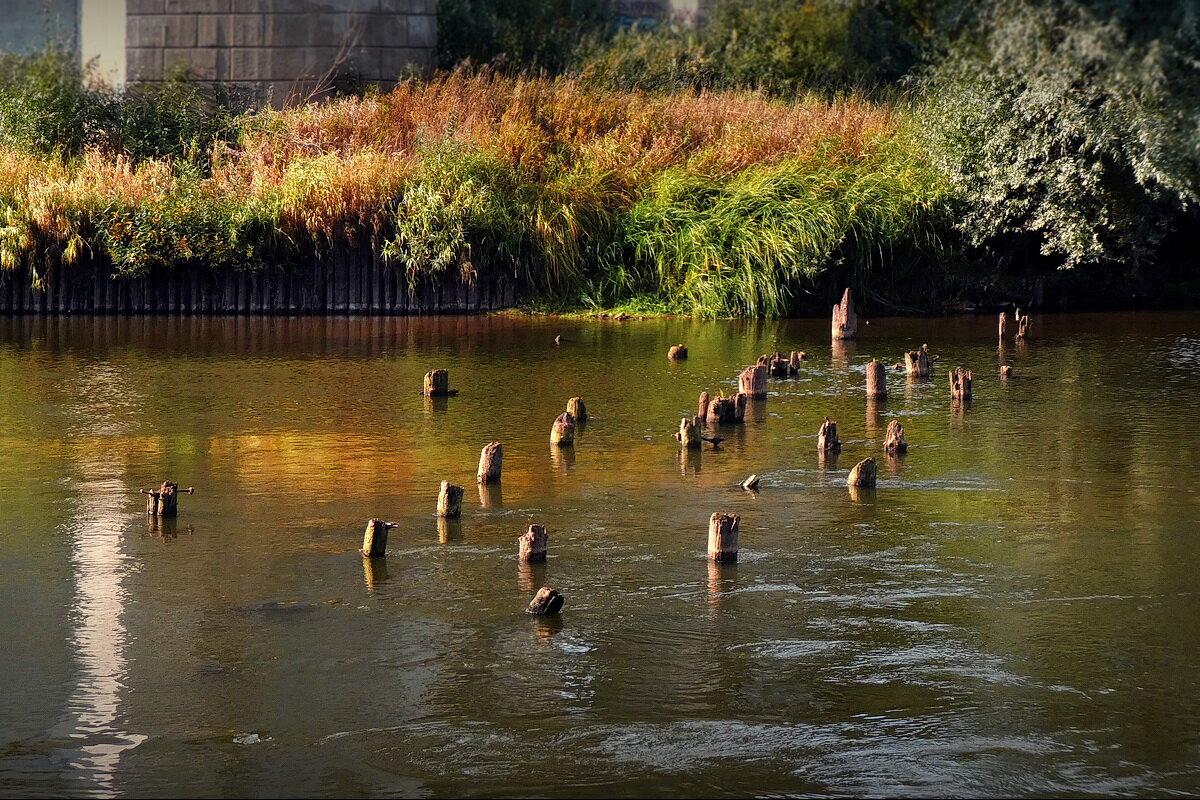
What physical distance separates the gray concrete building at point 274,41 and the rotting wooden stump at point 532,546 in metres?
18.8

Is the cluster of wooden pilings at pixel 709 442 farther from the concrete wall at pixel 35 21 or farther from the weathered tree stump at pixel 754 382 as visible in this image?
the concrete wall at pixel 35 21

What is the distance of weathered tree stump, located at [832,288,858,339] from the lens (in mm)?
15875

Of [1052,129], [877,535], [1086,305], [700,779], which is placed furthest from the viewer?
[1086,305]

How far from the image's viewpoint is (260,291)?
18.5 metres

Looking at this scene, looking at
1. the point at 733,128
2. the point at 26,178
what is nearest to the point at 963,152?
the point at 733,128

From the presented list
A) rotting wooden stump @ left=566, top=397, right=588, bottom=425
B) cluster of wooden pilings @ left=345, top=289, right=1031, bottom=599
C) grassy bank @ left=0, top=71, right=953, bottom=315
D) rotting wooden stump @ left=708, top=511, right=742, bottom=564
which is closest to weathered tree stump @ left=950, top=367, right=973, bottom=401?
cluster of wooden pilings @ left=345, top=289, right=1031, bottom=599

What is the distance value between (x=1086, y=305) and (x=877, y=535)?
11942mm

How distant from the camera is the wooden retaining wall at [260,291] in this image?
18266mm

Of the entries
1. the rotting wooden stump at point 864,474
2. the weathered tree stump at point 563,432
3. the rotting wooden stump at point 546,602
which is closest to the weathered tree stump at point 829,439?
the rotting wooden stump at point 864,474

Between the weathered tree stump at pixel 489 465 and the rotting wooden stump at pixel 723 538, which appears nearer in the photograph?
the rotting wooden stump at pixel 723 538

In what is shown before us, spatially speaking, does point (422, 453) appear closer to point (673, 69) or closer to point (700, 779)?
point (700, 779)

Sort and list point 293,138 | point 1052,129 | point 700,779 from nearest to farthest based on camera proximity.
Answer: point 700,779 → point 1052,129 → point 293,138

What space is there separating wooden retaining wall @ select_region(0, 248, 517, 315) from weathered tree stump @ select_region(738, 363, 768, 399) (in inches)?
274

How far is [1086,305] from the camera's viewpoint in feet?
61.4
